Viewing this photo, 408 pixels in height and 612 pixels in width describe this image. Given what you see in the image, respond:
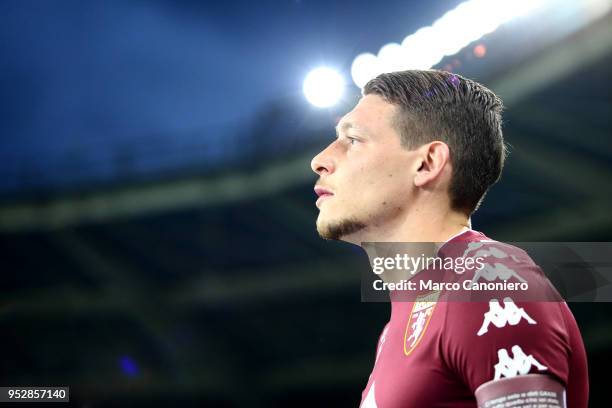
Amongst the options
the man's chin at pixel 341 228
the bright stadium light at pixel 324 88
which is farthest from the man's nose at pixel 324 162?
the bright stadium light at pixel 324 88

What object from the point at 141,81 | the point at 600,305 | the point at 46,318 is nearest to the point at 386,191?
the point at 600,305

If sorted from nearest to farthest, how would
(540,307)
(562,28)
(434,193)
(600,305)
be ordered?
(540,307) < (434,193) < (562,28) < (600,305)

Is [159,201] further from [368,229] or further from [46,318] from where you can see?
[368,229]

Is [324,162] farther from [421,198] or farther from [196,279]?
[196,279]

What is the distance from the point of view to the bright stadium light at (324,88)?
632cm

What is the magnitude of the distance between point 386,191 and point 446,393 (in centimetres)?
55

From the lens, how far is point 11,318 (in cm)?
816

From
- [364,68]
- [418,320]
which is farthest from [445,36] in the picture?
[418,320]

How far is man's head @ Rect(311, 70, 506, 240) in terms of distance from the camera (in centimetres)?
139

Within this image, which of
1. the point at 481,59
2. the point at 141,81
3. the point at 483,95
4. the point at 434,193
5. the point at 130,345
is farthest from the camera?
the point at 141,81

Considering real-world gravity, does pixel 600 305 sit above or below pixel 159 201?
below

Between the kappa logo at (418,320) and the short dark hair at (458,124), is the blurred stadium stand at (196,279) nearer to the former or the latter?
the short dark hair at (458,124)

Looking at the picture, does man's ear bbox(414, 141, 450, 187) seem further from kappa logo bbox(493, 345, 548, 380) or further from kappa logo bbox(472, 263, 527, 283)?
kappa logo bbox(493, 345, 548, 380)

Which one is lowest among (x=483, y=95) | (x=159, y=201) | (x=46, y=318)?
(x=483, y=95)
